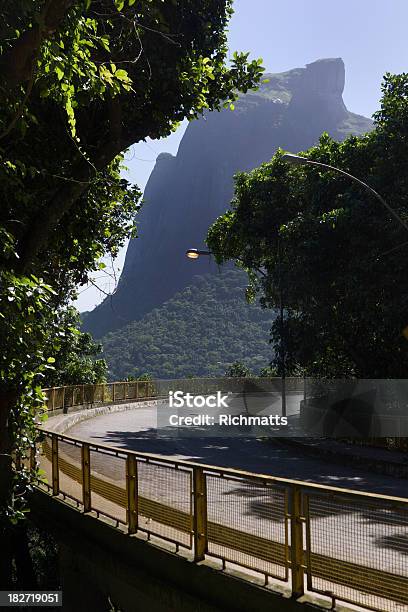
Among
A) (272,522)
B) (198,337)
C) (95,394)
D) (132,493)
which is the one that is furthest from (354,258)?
(198,337)

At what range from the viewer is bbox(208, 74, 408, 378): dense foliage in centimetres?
2034

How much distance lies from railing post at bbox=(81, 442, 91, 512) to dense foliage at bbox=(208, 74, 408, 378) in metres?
11.3

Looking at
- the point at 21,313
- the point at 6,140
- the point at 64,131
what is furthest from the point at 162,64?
the point at 21,313

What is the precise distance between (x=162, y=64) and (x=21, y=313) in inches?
289

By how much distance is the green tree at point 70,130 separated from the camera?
26.0ft

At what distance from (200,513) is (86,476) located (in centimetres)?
315

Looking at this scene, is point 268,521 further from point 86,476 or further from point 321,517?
point 86,476

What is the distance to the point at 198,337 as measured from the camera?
502 ft

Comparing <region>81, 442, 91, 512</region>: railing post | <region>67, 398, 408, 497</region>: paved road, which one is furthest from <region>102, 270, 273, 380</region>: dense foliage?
<region>81, 442, 91, 512</region>: railing post

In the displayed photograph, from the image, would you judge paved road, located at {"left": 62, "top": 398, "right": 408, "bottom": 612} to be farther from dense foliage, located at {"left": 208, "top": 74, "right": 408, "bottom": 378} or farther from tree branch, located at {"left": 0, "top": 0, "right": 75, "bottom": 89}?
dense foliage, located at {"left": 208, "top": 74, "right": 408, "bottom": 378}

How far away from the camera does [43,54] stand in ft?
23.9

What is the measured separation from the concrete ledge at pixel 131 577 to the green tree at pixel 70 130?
36.3 inches

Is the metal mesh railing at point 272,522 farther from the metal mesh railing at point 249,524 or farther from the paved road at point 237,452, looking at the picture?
the paved road at point 237,452

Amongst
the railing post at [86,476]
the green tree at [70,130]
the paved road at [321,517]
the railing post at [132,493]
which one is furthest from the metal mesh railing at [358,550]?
the railing post at [86,476]
